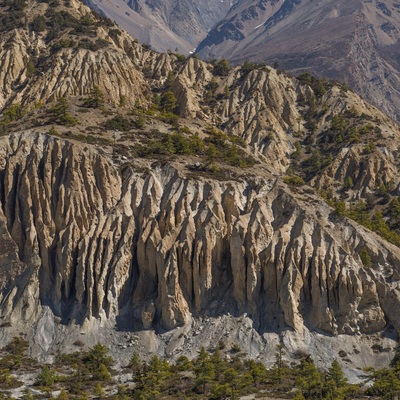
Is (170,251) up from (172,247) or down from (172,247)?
down

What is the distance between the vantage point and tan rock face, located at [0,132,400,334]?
86000 mm

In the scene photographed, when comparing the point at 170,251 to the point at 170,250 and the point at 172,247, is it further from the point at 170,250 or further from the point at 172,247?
the point at 172,247

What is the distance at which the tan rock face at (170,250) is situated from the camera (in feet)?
282

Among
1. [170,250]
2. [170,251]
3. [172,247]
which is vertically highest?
[172,247]

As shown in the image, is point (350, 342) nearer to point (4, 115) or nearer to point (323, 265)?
point (323, 265)

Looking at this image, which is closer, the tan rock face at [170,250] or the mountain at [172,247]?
the mountain at [172,247]

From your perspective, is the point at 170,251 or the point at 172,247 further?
the point at 172,247

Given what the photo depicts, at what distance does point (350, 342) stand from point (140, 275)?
79.2 ft

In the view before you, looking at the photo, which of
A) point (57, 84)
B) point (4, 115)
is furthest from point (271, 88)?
point (4, 115)

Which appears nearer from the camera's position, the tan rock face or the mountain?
the mountain

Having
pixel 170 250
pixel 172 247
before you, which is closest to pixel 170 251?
pixel 170 250

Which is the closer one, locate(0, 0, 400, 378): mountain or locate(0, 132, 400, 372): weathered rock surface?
locate(0, 0, 400, 378): mountain

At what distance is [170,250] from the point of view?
8925 centimetres

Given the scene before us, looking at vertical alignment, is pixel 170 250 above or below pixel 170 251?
above
